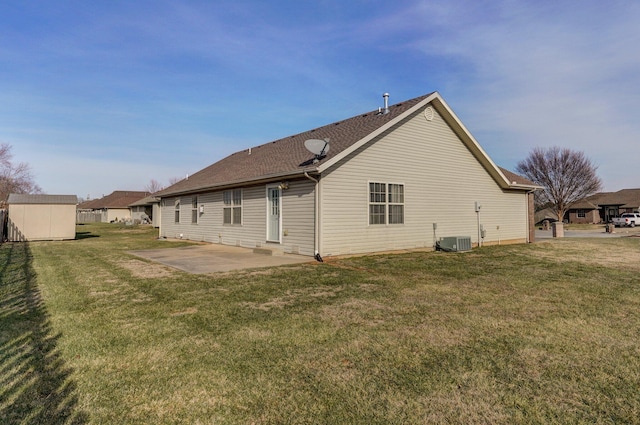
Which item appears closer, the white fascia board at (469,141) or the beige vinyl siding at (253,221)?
the beige vinyl siding at (253,221)

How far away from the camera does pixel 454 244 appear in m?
12.9

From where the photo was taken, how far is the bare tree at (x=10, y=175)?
3722 cm

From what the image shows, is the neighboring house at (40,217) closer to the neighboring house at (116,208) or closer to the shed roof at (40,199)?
the shed roof at (40,199)

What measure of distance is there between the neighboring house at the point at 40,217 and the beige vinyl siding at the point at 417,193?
54.8 ft

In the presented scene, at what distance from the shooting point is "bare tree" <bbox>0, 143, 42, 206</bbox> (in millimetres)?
37219

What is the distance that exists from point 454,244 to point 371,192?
13.7 feet

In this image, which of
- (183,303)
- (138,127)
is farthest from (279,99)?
(183,303)

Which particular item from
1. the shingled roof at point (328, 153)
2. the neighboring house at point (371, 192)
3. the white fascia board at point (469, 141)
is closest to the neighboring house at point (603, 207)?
the neighboring house at point (371, 192)

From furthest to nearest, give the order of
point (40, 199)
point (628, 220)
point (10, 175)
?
point (10, 175)
point (628, 220)
point (40, 199)

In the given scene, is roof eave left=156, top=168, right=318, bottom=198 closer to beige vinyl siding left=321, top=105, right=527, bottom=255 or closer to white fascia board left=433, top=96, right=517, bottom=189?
beige vinyl siding left=321, top=105, right=527, bottom=255

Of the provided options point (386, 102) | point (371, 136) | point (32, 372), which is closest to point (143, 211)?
point (386, 102)

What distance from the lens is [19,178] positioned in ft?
136

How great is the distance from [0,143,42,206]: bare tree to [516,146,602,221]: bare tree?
203 feet

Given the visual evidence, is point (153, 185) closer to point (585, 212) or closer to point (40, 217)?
point (40, 217)
